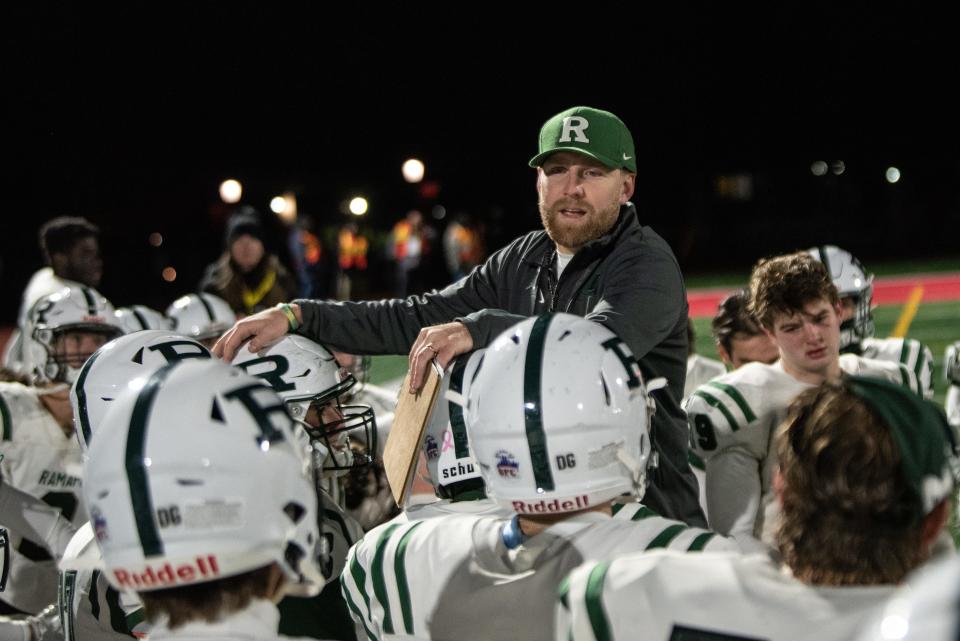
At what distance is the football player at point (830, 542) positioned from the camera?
1714 millimetres

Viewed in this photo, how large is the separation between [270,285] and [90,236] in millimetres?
1156

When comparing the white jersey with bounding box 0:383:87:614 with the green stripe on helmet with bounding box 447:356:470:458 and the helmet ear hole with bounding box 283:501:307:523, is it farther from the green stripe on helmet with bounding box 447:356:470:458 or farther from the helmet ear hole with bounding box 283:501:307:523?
the helmet ear hole with bounding box 283:501:307:523

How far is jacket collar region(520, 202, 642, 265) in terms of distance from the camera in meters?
3.21

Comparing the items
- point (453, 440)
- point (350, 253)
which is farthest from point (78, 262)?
point (350, 253)

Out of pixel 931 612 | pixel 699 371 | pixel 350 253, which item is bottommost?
pixel 350 253

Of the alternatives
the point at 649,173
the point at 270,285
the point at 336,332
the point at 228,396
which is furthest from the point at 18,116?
the point at 228,396

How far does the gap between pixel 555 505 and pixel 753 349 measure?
2654mm

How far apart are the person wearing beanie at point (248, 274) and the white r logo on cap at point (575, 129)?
4.18 metres

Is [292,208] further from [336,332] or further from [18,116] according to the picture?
[336,332]

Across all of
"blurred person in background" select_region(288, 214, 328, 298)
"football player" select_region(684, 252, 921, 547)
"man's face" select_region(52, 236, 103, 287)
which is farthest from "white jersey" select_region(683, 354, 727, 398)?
"blurred person in background" select_region(288, 214, 328, 298)

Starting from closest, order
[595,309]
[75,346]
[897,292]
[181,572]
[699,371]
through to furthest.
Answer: [181,572] → [595,309] → [75,346] → [699,371] → [897,292]

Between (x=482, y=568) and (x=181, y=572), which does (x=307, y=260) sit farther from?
(x=181, y=572)

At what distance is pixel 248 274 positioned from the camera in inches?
295

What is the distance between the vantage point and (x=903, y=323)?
13.1 metres
